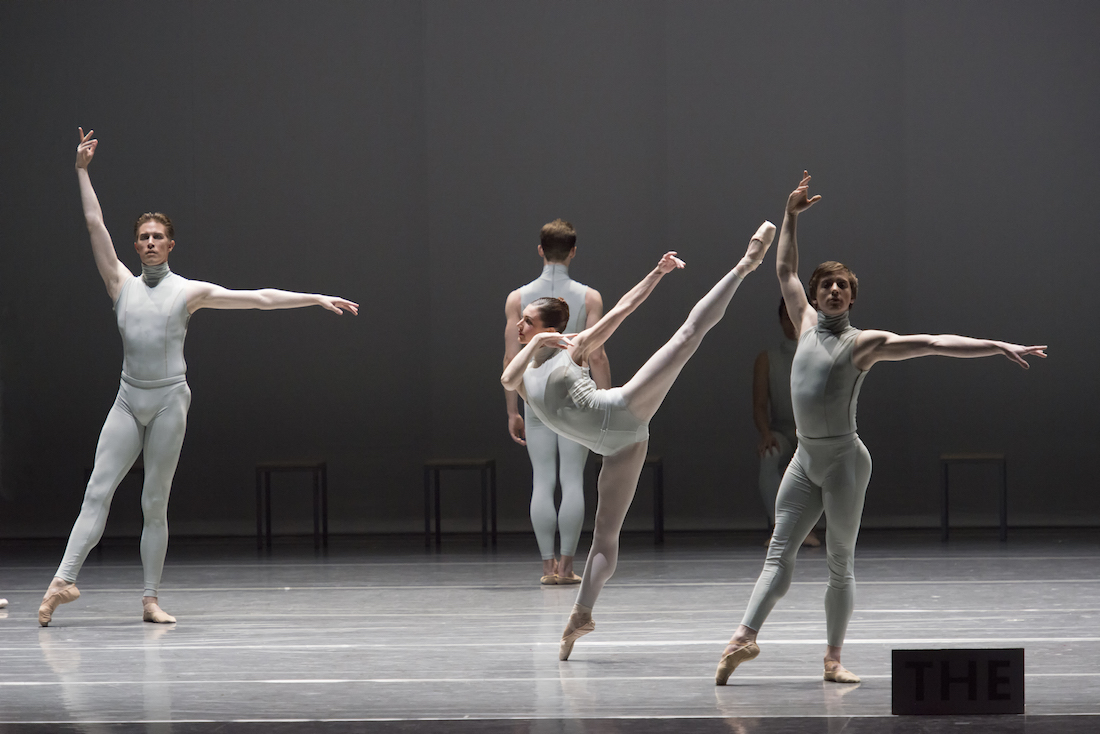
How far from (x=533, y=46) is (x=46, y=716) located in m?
6.05

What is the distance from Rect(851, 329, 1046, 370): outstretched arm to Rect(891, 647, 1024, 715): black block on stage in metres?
0.77

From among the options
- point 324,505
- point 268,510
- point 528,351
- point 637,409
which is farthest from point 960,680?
point 324,505

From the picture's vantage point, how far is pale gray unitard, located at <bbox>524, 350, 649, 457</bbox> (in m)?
4.06

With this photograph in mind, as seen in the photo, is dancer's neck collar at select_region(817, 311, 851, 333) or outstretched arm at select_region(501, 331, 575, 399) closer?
dancer's neck collar at select_region(817, 311, 851, 333)

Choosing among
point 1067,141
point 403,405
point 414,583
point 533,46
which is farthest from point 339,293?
point 1067,141

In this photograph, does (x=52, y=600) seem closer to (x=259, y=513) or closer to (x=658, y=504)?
(x=259, y=513)

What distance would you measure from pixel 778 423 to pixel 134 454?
12.8ft

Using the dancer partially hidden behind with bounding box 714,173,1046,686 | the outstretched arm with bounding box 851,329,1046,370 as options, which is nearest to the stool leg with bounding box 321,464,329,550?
the dancer partially hidden behind with bounding box 714,173,1046,686

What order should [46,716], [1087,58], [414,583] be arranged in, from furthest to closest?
[1087,58] → [414,583] → [46,716]

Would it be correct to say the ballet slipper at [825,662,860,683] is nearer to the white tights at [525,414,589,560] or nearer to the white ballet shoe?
the white ballet shoe

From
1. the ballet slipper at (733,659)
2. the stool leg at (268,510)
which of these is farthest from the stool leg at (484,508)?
the ballet slipper at (733,659)

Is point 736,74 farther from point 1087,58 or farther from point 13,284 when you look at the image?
point 13,284

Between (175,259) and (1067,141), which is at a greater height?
(1067,141)

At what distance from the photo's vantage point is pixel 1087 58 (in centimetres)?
836
